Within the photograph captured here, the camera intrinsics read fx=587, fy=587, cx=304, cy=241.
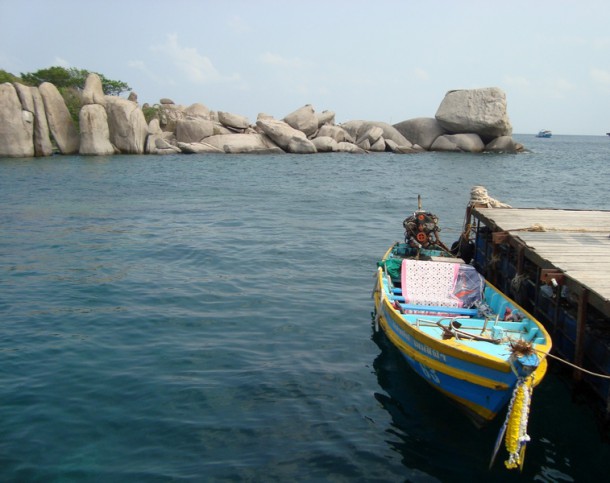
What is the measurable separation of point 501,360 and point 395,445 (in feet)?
7.03

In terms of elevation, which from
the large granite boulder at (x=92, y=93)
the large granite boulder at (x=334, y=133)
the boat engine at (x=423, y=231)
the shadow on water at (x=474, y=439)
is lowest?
the shadow on water at (x=474, y=439)

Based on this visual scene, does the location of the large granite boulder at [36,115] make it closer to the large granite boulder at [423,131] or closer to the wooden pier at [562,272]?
the large granite boulder at [423,131]

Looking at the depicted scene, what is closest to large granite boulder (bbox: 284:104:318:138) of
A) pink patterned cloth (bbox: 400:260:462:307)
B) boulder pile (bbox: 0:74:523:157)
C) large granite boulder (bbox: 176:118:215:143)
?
boulder pile (bbox: 0:74:523:157)

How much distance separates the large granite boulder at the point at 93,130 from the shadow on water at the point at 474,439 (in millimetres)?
54615

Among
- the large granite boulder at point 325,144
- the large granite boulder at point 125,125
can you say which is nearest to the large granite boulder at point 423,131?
the large granite boulder at point 325,144

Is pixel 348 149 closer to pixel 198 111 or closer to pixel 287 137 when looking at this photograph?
pixel 287 137

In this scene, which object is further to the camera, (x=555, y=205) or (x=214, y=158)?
(x=214, y=158)

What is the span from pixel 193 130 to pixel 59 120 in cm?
1469

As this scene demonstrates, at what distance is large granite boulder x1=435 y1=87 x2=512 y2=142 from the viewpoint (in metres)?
69.7

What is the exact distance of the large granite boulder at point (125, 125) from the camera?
198ft

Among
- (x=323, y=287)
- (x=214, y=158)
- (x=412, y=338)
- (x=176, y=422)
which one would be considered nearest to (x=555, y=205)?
(x=323, y=287)

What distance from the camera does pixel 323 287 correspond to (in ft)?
55.0

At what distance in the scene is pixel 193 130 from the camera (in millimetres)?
68000

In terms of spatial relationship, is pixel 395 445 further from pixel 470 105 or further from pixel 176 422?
pixel 470 105
